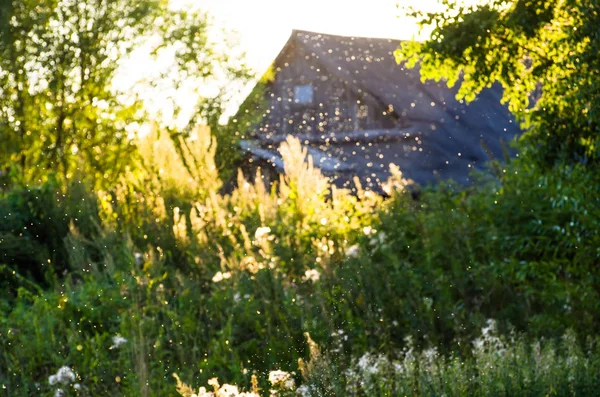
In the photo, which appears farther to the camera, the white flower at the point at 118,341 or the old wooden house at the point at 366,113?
the old wooden house at the point at 366,113

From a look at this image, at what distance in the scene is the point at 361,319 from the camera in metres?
7.16

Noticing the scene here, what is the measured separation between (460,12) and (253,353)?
3136 mm

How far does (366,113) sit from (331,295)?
20846 millimetres

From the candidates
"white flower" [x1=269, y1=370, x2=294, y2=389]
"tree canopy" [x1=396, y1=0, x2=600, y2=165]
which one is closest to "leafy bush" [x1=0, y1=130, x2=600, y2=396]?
"white flower" [x1=269, y1=370, x2=294, y2=389]

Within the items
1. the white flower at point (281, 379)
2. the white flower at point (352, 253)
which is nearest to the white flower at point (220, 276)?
the white flower at point (352, 253)

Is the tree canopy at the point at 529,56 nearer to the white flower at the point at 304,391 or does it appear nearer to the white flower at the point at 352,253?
the white flower at the point at 352,253

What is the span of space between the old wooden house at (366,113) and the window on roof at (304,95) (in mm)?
30

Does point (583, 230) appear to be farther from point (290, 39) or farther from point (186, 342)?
point (290, 39)

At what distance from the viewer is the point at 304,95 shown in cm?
2847

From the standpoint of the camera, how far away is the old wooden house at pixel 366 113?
27.3m

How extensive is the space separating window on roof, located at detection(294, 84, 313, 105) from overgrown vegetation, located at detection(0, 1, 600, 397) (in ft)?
59.4

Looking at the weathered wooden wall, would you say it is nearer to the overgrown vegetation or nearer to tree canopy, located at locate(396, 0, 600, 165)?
the overgrown vegetation

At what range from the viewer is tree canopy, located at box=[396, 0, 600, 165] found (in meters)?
7.09

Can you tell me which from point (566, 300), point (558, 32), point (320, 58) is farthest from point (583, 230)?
point (320, 58)
